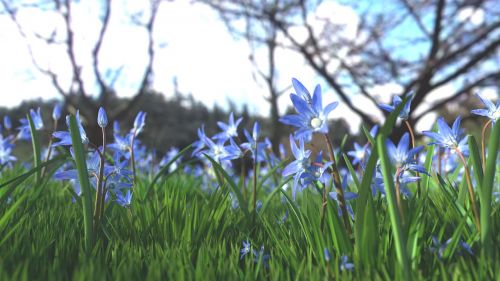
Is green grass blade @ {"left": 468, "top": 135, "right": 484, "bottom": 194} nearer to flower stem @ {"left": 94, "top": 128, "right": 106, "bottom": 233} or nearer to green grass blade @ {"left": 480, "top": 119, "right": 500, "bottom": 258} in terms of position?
green grass blade @ {"left": 480, "top": 119, "right": 500, "bottom": 258}

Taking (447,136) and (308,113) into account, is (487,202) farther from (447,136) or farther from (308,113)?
(308,113)

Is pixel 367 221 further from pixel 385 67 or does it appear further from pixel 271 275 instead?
pixel 385 67

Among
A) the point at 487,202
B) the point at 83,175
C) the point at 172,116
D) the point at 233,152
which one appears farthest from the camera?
the point at 172,116

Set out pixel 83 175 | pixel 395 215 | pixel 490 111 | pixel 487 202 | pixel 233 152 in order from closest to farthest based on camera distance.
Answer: pixel 395 215, pixel 487 202, pixel 83 175, pixel 490 111, pixel 233 152

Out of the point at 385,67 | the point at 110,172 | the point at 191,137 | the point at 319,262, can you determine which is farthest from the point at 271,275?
the point at 191,137

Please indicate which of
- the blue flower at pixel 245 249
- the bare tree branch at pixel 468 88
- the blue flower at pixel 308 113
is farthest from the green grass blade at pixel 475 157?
the bare tree branch at pixel 468 88

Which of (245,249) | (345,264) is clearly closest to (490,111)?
(345,264)
